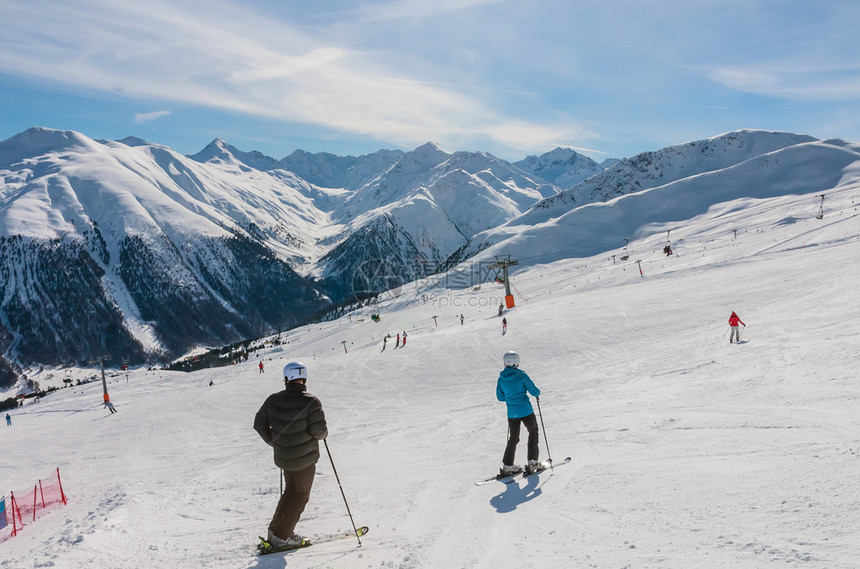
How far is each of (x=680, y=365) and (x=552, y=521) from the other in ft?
41.8

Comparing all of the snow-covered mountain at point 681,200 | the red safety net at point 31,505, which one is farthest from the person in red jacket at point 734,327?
the snow-covered mountain at point 681,200

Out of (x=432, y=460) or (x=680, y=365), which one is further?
(x=680, y=365)

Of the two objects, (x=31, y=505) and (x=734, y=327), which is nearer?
(x=31, y=505)

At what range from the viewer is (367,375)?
27391 millimetres

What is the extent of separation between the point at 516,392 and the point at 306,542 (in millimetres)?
4044

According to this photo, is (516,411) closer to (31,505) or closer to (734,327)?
(31,505)

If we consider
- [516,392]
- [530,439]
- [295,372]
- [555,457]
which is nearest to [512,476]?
[530,439]

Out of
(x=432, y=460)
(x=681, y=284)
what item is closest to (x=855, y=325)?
(x=432, y=460)

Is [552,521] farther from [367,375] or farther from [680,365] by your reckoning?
[367,375]

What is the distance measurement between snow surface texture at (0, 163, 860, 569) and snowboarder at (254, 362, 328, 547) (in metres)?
0.42

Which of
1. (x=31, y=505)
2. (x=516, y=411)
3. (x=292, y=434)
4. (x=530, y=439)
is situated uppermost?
Result: (x=292, y=434)

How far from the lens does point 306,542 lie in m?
6.84

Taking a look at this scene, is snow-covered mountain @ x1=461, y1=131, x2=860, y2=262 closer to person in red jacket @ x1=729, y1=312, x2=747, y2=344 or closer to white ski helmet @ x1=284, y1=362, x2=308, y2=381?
person in red jacket @ x1=729, y1=312, x2=747, y2=344

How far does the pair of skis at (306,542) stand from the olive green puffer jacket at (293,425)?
1011 mm
